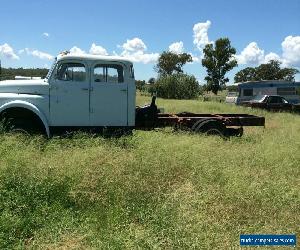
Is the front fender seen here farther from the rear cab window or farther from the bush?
the bush

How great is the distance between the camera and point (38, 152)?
7.88m

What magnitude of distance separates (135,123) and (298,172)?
4354 millimetres

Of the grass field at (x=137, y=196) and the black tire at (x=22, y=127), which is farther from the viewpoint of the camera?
the black tire at (x=22, y=127)

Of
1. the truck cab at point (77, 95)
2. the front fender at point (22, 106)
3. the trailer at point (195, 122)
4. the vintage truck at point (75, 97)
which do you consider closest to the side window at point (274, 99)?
the trailer at point (195, 122)

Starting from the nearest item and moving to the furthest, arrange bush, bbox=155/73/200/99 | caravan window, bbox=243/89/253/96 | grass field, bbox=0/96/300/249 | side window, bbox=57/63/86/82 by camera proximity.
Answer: grass field, bbox=0/96/300/249 < side window, bbox=57/63/86/82 < caravan window, bbox=243/89/253/96 < bush, bbox=155/73/200/99

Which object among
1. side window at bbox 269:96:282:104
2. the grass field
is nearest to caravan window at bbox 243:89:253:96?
side window at bbox 269:96:282:104

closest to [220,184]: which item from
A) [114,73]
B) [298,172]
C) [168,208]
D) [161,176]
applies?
[161,176]

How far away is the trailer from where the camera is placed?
11.1 meters

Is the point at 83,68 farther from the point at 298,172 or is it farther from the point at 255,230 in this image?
the point at 255,230

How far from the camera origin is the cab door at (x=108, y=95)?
980 cm

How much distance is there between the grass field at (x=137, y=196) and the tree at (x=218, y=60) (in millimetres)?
53375

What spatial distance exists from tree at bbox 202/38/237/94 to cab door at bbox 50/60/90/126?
2067 inches

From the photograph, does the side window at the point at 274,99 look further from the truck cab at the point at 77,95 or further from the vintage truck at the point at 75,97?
the truck cab at the point at 77,95

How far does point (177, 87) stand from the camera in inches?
2169
